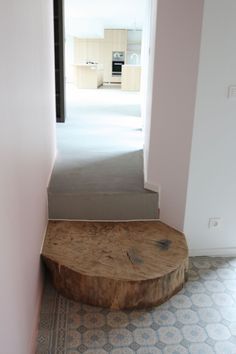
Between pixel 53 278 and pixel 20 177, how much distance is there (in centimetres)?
95

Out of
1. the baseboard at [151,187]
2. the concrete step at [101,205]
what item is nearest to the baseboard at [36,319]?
the concrete step at [101,205]

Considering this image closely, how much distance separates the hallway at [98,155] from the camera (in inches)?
111

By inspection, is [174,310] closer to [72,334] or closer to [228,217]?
[72,334]

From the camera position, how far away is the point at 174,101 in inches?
97.0

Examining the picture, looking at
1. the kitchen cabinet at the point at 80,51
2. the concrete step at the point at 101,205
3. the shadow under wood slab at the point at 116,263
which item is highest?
the kitchen cabinet at the point at 80,51

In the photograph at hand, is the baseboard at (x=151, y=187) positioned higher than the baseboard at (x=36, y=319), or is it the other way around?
the baseboard at (x=151, y=187)

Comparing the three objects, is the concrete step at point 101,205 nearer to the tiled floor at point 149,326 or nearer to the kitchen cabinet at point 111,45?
the tiled floor at point 149,326

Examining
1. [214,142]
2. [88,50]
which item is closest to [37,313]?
[214,142]

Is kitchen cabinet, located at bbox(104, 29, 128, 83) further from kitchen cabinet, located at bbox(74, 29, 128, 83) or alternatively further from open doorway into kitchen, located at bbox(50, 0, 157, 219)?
open doorway into kitchen, located at bbox(50, 0, 157, 219)

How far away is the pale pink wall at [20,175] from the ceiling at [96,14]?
230 inches

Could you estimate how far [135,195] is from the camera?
271 cm

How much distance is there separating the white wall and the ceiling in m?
5.26

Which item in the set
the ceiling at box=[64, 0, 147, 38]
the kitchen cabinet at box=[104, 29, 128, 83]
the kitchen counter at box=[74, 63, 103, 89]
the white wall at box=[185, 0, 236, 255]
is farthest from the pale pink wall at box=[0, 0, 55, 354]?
the kitchen cabinet at box=[104, 29, 128, 83]

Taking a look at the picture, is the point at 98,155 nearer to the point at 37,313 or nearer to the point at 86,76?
the point at 37,313
